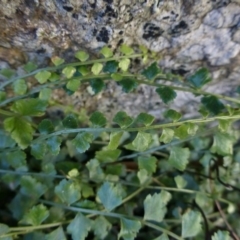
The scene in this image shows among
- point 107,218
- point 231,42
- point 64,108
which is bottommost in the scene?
point 107,218

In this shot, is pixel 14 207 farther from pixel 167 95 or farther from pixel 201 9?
pixel 201 9

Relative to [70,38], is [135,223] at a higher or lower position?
lower

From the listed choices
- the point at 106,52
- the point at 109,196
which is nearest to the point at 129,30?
the point at 106,52

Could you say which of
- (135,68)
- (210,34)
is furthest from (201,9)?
(135,68)

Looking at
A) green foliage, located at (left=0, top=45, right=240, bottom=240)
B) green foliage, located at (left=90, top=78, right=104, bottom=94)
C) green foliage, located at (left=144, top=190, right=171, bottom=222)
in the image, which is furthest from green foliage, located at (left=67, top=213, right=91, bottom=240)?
green foliage, located at (left=90, top=78, right=104, bottom=94)

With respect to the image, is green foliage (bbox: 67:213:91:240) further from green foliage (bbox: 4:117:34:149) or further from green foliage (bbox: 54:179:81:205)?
green foliage (bbox: 4:117:34:149)

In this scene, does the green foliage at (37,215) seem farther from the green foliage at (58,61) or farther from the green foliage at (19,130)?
the green foliage at (58,61)
